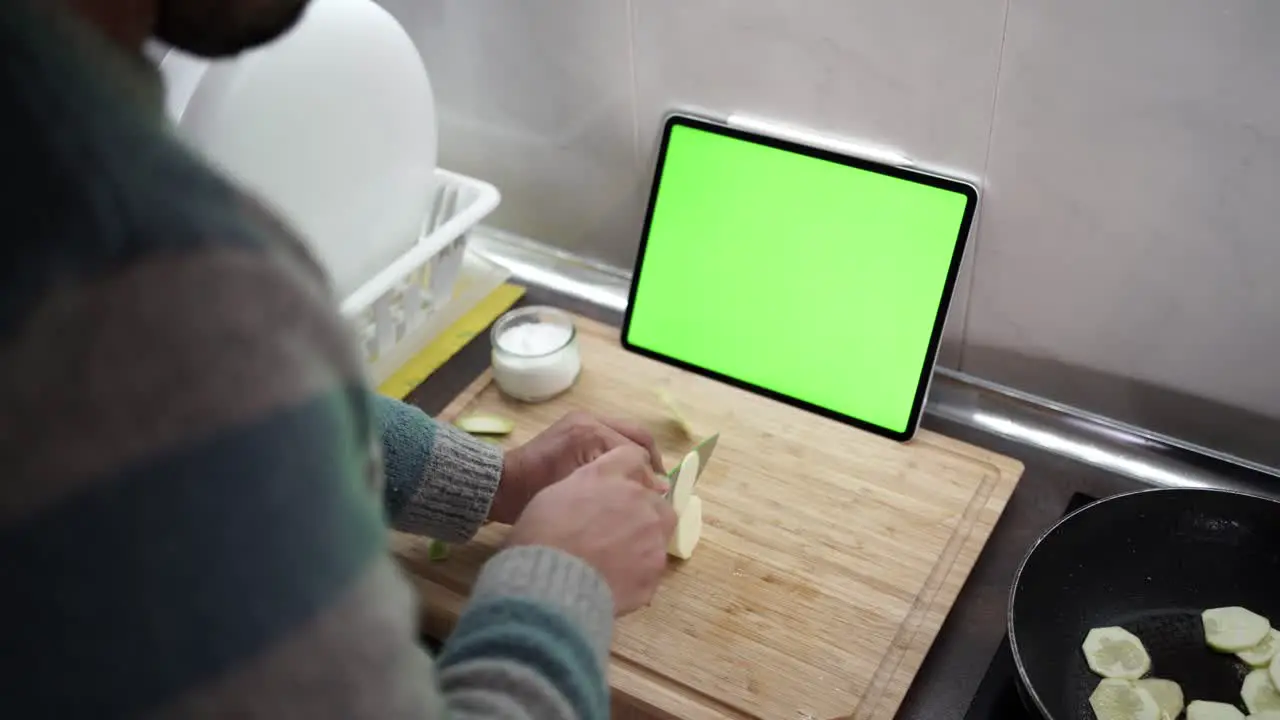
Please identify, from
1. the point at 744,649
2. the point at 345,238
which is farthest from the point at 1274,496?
the point at 345,238

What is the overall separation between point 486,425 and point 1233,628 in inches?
24.4

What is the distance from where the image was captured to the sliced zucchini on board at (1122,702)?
32.3 inches

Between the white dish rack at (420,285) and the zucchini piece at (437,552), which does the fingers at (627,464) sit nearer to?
the zucchini piece at (437,552)

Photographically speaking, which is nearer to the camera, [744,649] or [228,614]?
[228,614]

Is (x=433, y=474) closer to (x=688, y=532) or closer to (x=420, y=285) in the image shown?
(x=688, y=532)

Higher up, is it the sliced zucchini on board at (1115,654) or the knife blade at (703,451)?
the knife blade at (703,451)

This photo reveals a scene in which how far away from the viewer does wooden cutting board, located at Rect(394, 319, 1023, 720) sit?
0.86 metres

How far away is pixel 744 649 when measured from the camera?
875 mm

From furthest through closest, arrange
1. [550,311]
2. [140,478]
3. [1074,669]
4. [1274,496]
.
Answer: [550,311] < [1274,496] < [1074,669] < [140,478]

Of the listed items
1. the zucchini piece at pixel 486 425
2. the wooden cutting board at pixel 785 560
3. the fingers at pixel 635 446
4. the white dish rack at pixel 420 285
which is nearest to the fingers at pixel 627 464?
the fingers at pixel 635 446

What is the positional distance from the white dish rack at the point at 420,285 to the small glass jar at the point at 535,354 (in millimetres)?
86

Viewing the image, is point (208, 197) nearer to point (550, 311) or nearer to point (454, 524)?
point (454, 524)

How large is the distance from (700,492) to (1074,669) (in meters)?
0.32

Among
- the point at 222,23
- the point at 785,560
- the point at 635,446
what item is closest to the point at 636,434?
the point at 635,446
